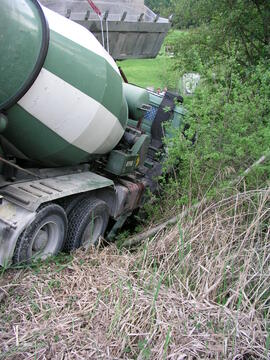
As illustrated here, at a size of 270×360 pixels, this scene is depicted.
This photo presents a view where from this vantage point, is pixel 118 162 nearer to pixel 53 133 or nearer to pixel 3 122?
pixel 53 133

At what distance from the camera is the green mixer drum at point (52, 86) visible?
331 centimetres

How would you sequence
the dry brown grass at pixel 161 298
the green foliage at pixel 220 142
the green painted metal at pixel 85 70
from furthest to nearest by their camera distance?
the green foliage at pixel 220 142
the green painted metal at pixel 85 70
the dry brown grass at pixel 161 298

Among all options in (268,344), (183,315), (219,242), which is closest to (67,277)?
(183,315)

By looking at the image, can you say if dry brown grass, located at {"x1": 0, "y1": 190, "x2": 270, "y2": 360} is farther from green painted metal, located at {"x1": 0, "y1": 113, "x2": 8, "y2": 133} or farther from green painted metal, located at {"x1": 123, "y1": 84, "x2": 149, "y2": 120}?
green painted metal, located at {"x1": 123, "y1": 84, "x2": 149, "y2": 120}

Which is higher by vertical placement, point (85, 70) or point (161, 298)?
point (85, 70)

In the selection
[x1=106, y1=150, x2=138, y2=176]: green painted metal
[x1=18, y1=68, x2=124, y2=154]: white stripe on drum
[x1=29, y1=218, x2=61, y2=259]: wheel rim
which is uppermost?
[x1=18, y1=68, x2=124, y2=154]: white stripe on drum

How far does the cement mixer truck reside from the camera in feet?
10.9

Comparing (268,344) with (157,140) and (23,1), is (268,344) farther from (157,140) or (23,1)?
(157,140)

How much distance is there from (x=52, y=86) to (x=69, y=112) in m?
0.31

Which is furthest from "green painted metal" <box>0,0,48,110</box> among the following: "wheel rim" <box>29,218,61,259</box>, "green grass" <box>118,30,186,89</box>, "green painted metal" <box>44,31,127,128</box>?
"green grass" <box>118,30,186,89</box>

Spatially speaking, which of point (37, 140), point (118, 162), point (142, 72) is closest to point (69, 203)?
point (37, 140)

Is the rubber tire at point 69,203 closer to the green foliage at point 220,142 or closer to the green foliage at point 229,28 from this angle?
the green foliage at point 220,142

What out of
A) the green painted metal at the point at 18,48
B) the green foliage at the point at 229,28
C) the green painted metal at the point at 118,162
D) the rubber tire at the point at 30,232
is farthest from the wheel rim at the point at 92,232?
the green foliage at the point at 229,28

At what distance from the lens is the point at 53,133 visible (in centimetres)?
377
